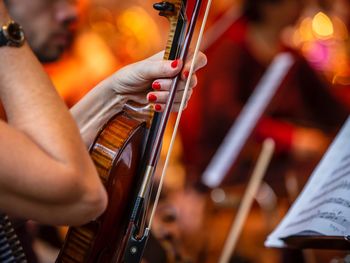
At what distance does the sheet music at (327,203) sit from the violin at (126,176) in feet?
0.91

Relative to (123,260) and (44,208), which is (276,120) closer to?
(123,260)

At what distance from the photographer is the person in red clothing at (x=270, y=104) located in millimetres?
2617

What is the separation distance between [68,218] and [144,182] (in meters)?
0.18

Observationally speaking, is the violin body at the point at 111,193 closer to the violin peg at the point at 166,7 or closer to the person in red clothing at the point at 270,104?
the violin peg at the point at 166,7

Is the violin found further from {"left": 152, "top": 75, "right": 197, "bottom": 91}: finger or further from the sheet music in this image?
the sheet music

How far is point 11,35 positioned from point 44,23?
87cm

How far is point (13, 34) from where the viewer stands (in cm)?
92

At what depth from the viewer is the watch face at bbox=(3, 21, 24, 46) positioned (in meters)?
A: 0.92

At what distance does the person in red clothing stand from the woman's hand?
1379 millimetres

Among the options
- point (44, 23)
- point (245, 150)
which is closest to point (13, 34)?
point (44, 23)

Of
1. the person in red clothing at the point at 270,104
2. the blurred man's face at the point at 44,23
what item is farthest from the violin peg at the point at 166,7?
the person in red clothing at the point at 270,104

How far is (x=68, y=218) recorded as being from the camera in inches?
36.4

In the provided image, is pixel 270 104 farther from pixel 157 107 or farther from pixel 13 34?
pixel 13 34

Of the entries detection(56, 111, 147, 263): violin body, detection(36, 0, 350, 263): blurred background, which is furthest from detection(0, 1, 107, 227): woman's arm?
detection(36, 0, 350, 263): blurred background
